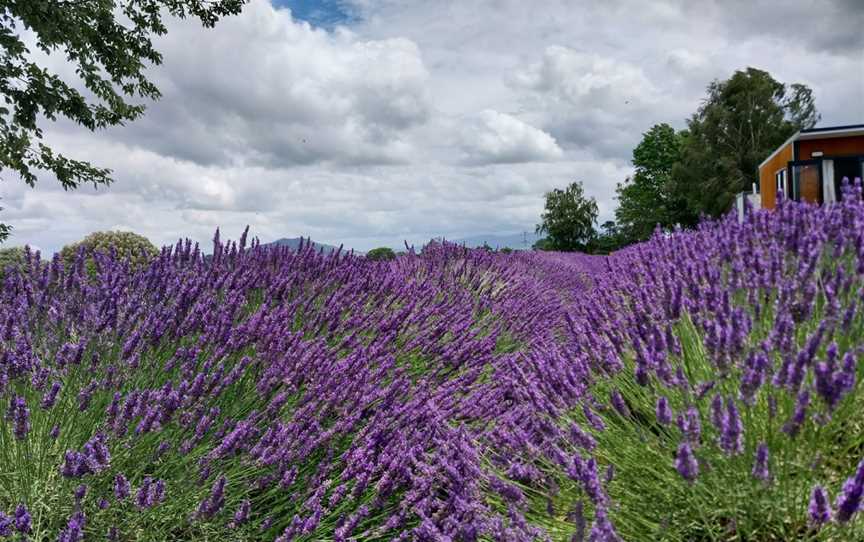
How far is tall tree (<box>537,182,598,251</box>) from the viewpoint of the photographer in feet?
130

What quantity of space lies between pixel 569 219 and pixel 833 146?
2139 centimetres

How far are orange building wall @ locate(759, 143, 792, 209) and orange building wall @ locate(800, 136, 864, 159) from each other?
0.36 metres

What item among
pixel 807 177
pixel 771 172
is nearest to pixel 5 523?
pixel 807 177

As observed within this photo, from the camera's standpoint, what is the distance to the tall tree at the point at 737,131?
107 feet

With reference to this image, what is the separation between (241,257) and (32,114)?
31.6ft

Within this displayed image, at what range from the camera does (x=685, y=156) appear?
34906mm

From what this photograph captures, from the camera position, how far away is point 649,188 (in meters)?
44.1

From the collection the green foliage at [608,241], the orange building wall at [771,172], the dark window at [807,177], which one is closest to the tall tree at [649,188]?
the green foliage at [608,241]

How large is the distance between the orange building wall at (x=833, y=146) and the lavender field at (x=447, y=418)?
1685 centimetres

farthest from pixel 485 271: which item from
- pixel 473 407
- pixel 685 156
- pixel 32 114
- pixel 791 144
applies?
pixel 685 156

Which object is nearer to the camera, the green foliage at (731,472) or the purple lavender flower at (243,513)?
the green foliage at (731,472)

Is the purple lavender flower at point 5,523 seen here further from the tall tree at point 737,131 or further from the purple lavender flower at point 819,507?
the tall tree at point 737,131

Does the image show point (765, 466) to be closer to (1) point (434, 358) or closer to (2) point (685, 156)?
(1) point (434, 358)

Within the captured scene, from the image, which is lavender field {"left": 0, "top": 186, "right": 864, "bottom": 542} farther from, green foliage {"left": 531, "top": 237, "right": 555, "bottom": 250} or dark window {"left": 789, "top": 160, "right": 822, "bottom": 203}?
green foliage {"left": 531, "top": 237, "right": 555, "bottom": 250}
